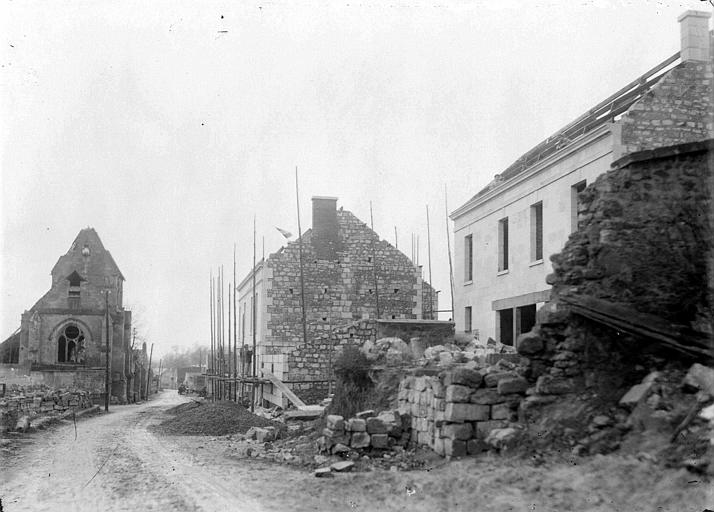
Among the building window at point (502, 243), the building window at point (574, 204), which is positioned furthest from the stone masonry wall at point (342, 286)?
the building window at point (574, 204)

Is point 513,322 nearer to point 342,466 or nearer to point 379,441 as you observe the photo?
point 379,441

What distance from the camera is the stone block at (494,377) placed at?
10.4 metres

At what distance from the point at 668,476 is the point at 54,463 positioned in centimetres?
1054

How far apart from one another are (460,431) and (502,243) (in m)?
12.1

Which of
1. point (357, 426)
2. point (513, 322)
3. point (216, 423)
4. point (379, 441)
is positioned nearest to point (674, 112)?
point (513, 322)

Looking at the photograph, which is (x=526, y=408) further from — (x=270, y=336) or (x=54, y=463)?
(x=270, y=336)

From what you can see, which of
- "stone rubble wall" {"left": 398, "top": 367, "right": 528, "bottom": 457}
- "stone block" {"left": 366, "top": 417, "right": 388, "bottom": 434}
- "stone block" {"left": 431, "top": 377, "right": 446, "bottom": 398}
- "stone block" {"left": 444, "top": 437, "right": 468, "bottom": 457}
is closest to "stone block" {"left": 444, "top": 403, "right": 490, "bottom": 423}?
"stone rubble wall" {"left": 398, "top": 367, "right": 528, "bottom": 457}

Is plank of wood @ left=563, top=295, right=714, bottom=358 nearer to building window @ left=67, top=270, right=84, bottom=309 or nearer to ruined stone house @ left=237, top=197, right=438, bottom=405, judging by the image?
ruined stone house @ left=237, top=197, right=438, bottom=405

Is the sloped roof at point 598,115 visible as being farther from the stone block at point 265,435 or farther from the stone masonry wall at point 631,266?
the stone block at point 265,435

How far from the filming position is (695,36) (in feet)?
56.5

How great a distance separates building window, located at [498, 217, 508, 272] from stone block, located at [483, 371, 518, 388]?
11.2 metres

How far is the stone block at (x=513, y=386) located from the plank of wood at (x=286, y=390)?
11.2 meters

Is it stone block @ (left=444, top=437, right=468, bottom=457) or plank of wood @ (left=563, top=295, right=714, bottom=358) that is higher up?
plank of wood @ (left=563, top=295, right=714, bottom=358)

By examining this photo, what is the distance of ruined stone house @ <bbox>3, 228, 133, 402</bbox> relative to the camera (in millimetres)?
40719
